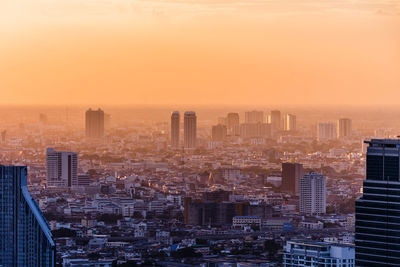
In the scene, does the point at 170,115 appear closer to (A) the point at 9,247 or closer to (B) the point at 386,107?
(B) the point at 386,107

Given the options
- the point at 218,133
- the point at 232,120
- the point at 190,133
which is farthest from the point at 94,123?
the point at 218,133

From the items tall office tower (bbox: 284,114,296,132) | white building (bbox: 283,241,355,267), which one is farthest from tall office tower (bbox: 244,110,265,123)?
white building (bbox: 283,241,355,267)

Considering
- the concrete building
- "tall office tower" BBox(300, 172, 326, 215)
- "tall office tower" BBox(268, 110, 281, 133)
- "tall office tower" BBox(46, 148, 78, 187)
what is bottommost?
"tall office tower" BBox(300, 172, 326, 215)

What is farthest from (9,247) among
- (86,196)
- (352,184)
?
(86,196)

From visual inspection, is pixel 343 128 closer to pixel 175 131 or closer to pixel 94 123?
pixel 175 131

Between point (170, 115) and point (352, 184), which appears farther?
point (170, 115)

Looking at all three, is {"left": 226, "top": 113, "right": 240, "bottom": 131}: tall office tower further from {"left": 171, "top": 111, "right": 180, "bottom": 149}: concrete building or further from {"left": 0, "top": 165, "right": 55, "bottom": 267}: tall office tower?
{"left": 0, "top": 165, "right": 55, "bottom": 267}: tall office tower

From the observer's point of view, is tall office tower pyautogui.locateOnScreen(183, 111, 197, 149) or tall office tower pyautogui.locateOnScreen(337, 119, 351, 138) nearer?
tall office tower pyautogui.locateOnScreen(337, 119, 351, 138)
